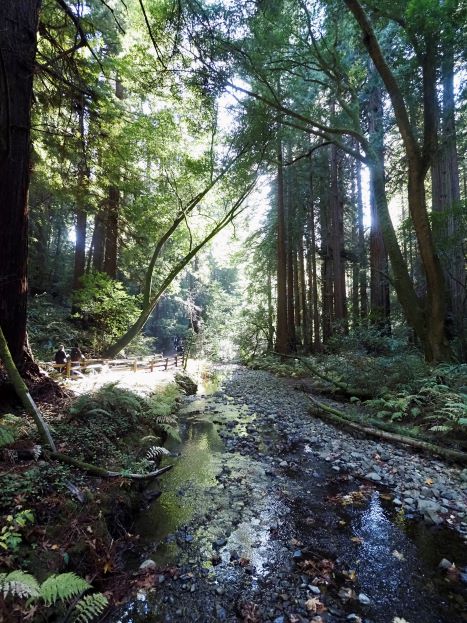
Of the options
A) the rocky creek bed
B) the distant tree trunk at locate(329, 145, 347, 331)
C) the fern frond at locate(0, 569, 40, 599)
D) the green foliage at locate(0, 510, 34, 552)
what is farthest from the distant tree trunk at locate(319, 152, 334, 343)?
the fern frond at locate(0, 569, 40, 599)

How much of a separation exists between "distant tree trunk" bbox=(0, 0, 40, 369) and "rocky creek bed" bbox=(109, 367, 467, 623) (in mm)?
3465

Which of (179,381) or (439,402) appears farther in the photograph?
(179,381)

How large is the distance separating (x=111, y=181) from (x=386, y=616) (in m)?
11.1

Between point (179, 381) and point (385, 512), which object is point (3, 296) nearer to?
point (385, 512)

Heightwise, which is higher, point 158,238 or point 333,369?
point 158,238

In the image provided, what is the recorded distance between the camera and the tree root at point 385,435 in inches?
197

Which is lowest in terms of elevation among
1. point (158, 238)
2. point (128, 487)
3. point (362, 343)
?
point (128, 487)

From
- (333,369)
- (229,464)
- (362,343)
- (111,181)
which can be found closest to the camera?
(229,464)

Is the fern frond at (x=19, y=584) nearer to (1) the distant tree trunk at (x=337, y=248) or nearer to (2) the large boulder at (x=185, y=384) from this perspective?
(2) the large boulder at (x=185, y=384)

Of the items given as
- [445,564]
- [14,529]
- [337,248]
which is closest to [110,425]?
[14,529]

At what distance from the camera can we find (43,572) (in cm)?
241

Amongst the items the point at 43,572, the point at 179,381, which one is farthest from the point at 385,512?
the point at 179,381

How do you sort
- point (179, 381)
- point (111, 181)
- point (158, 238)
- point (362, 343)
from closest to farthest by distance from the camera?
point (111, 181) < point (362, 343) < point (179, 381) < point (158, 238)

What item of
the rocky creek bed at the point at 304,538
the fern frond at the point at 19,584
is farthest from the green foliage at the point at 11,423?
the fern frond at the point at 19,584
